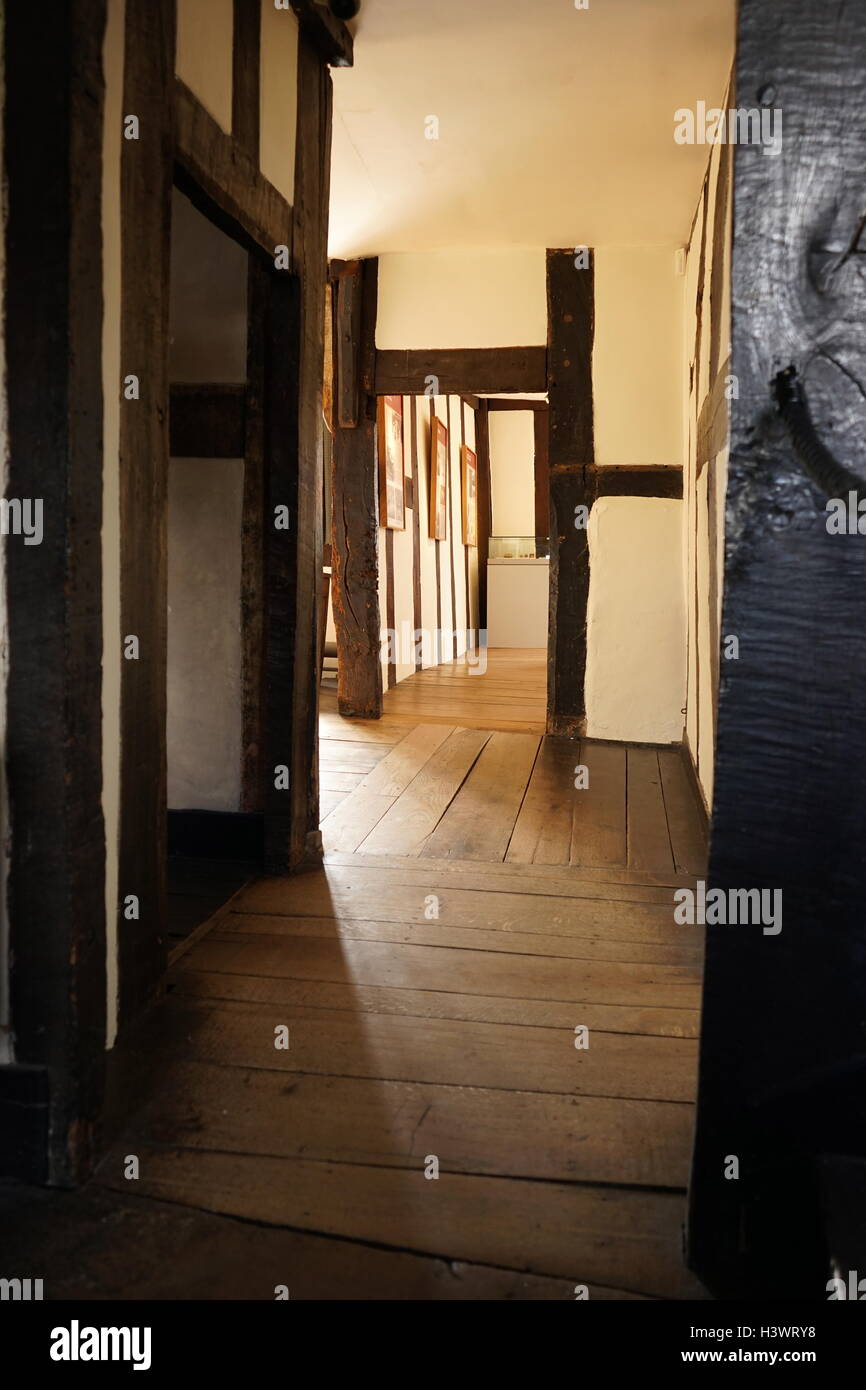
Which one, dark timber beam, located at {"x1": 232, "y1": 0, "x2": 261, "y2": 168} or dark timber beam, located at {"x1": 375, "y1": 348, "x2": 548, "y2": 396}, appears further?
dark timber beam, located at {"x1": 375, "y1": 348, "x2": 548, "y2": 396}

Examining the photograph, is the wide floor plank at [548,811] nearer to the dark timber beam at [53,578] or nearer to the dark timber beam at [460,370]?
the dark timber beam at [53,578]

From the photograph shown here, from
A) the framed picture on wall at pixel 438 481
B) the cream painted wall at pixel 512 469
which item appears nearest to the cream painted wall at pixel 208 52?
the framed picture on wall at pixel 438 481

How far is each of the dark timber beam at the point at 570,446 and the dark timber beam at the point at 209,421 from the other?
7.59 feet

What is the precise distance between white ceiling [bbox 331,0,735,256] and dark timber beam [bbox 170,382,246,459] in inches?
46.5

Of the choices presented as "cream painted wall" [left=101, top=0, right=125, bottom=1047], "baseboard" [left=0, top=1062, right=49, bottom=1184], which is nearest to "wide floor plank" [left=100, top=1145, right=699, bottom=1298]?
"baseboard" [left=0, top=1062, right=49, bottom=1184]

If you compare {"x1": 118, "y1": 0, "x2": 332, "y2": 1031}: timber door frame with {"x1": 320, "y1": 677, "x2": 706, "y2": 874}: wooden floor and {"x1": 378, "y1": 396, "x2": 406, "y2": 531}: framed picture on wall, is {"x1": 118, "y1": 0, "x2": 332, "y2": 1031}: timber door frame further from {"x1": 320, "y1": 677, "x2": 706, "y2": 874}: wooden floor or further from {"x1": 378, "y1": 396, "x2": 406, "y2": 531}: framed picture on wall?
{"x1": 378, "y1": 396, "x2": 406, "y2": 531}: framed picture on wall

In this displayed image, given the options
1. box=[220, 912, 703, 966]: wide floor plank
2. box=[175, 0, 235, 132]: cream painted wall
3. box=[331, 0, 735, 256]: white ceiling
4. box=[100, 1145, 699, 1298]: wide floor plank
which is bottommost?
box=[100, 1145, 699, 1298]: wide floor plank

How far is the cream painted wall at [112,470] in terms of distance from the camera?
155cm

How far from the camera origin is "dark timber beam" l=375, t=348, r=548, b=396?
5020 mm

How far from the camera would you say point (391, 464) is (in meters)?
6.54

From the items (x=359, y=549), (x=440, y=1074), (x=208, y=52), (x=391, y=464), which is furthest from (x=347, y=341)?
(x=440, y=1074)

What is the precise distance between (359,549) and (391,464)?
54.1 inches
